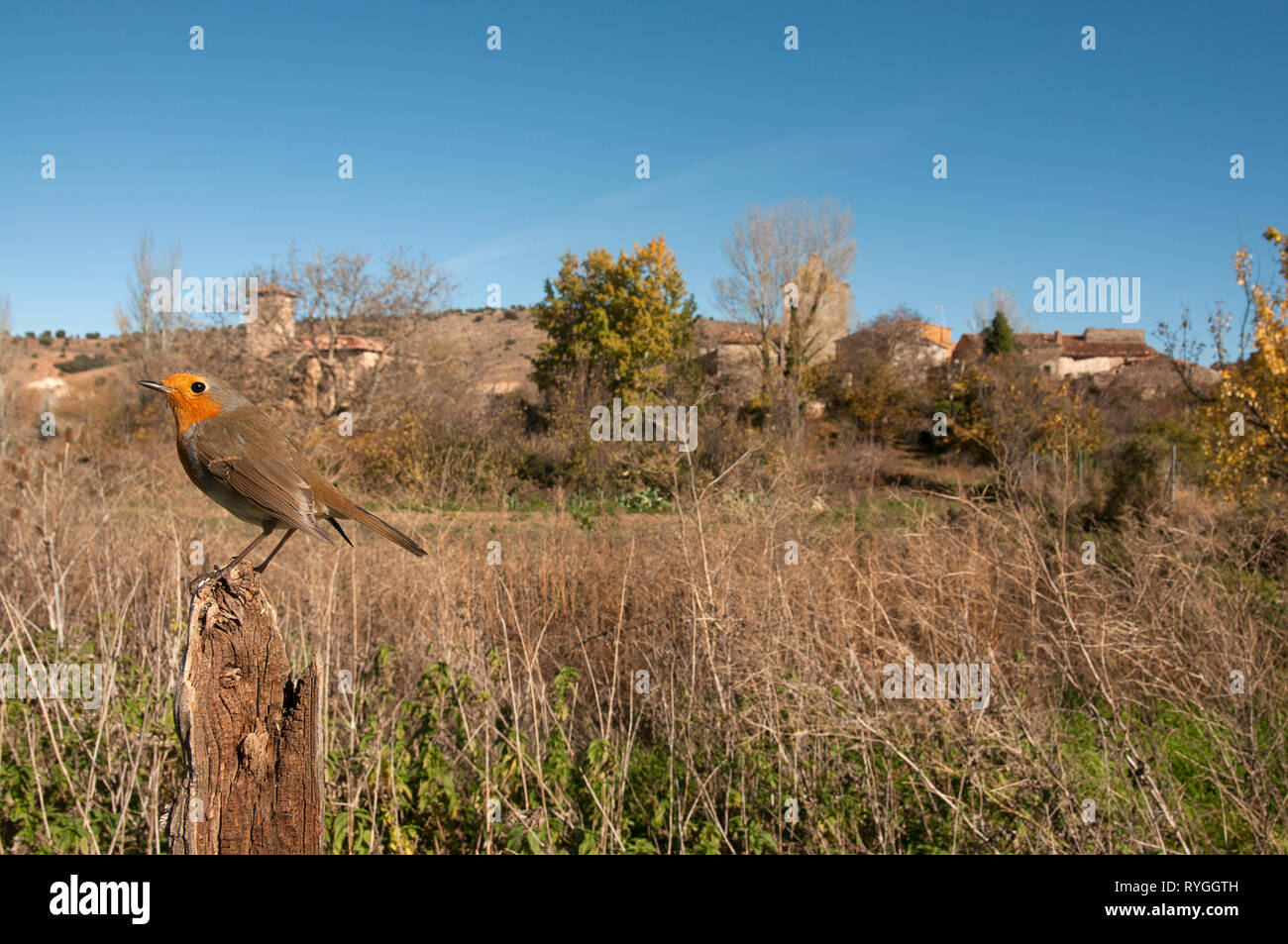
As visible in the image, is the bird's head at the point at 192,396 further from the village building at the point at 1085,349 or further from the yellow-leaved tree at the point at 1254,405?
the village building at the point at 1085,349

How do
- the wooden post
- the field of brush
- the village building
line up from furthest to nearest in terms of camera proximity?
the village building → the field of brush → the wooden post

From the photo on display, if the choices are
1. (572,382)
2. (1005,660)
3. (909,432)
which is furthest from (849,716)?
(909,432)

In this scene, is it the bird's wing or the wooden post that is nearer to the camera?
the wooden post

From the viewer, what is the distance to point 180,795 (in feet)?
4.72

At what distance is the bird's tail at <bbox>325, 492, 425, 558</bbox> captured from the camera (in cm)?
152

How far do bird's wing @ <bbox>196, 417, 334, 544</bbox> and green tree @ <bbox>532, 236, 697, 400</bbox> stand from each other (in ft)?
76.8

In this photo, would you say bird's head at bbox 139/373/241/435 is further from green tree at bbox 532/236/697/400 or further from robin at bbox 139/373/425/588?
green tree at bbox 532/236/697/400

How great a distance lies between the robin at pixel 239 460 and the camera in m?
1.67

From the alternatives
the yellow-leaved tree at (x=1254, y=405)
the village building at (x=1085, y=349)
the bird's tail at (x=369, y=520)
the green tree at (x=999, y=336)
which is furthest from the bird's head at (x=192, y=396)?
the village building at (x=1085, y=349)

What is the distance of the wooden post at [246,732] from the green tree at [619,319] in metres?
23.7

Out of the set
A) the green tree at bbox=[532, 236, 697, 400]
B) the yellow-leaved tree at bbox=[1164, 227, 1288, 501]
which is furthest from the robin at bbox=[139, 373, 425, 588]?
the green tree at bbox=[532, 236, 697, 400]

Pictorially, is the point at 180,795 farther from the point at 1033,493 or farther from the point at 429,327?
the point at 429,327

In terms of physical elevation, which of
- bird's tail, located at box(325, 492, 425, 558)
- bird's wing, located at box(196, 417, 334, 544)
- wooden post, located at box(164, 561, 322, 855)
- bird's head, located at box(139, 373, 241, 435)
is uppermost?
bird's head, located at box(139, 373, 241, 435)

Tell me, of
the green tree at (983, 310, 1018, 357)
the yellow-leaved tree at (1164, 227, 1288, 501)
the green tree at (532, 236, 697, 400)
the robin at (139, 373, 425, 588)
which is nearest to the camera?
the robin at (139, 373, 425, 588)
